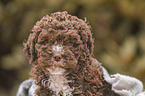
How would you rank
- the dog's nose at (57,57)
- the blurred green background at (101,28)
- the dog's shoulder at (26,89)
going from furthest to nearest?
the blurred green background at (101,28)
the dog's shoulder at (26,89)
the dog's nose at (57,57)

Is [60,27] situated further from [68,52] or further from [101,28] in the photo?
[101,28]

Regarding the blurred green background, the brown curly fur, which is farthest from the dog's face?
the blurred green background

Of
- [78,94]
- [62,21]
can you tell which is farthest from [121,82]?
[62,21]

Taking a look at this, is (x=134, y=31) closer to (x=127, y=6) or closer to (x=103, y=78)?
(x=127, y=6)

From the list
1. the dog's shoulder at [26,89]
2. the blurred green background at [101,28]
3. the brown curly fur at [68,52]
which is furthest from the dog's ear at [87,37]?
the blurred green background at [101,28]

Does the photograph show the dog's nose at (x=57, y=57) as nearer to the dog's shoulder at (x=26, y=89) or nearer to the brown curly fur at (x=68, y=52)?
the brown curly fur at (x=68, y=52)
